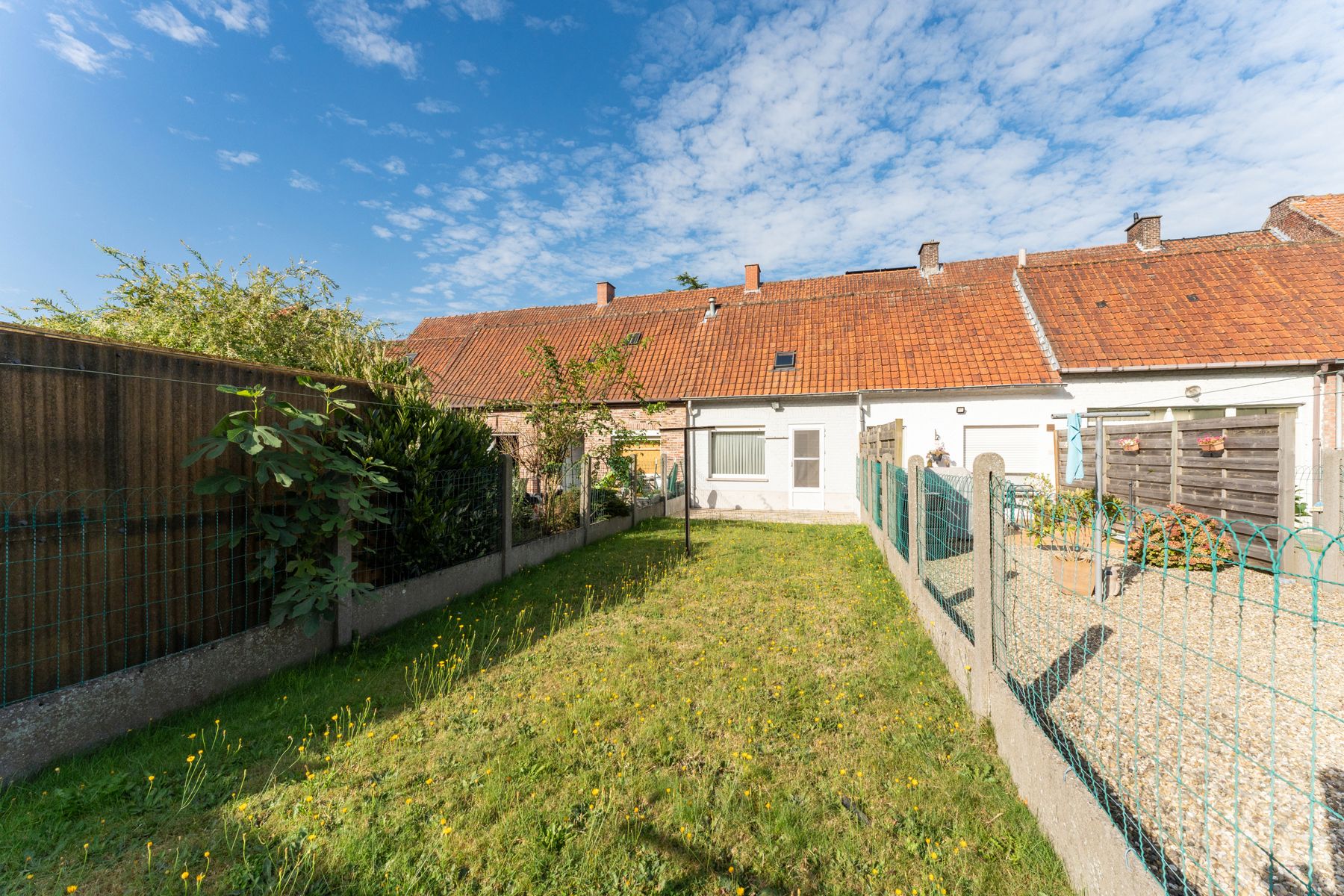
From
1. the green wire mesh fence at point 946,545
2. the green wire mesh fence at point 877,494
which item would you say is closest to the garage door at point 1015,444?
the green wire mesh fence at point 877,494

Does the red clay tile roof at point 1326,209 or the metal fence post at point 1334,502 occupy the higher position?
the red clay tile roof at point 1326,209

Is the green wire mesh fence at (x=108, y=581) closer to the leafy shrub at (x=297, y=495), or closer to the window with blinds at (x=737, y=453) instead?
the leafy shrub at (x=297, y=495)

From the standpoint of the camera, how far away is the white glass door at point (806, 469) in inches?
561

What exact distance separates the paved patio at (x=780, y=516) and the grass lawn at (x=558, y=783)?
7.55m

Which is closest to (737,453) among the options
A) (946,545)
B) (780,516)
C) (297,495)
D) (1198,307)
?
(780,516)

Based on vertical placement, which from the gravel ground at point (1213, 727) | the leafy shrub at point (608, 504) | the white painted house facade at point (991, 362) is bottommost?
the gravel ground at point (1213, 727)

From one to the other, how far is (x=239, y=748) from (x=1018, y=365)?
49.4 feet

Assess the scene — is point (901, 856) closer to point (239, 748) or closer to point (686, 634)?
point (686, 634)

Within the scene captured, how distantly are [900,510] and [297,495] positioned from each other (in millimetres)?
6424

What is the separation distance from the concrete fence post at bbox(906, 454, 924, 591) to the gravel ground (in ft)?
3.33

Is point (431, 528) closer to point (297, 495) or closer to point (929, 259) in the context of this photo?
point (297, 495)

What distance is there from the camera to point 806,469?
1447cm

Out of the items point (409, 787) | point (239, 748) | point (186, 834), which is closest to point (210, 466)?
point (239, 748)

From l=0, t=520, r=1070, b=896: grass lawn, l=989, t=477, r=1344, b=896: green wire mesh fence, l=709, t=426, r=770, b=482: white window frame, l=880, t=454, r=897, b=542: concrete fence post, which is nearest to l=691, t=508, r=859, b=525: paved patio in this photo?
l=709, t=426, r=770, b=482: white window frame
